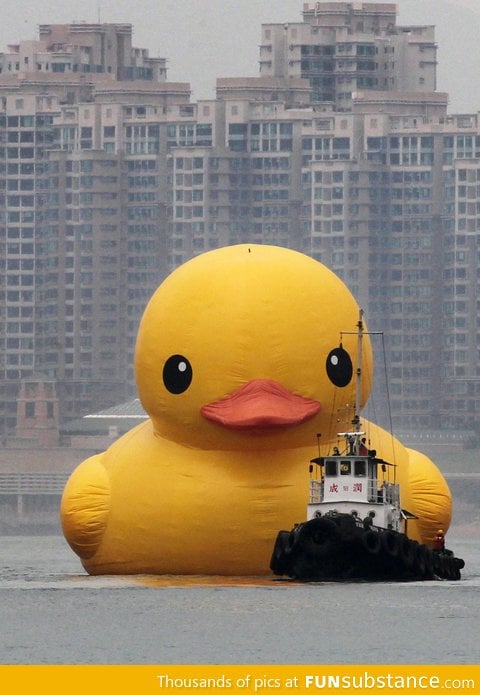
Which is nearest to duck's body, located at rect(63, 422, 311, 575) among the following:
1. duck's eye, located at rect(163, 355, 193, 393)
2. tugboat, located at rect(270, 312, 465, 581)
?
tugboat, located at rect(270, 312, 465, 581)

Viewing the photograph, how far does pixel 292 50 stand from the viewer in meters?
130

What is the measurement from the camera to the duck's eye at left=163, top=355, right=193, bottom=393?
32.1 metres

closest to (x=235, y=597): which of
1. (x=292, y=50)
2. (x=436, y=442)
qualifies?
(x=436, y=442)

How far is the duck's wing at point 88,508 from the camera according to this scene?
3272 centimetres

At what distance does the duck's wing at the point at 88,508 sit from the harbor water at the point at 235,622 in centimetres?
60

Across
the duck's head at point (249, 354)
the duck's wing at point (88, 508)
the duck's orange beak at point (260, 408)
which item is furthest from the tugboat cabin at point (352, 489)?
the duck's wing at point (88, 508)

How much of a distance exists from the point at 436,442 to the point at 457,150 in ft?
67.2

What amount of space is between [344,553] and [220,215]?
292ft

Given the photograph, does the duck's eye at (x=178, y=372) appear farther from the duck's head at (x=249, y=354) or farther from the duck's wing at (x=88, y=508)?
the duck's wing at (x=88, y=508)

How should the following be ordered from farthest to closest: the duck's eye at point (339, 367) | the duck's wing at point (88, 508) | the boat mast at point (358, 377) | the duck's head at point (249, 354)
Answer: the duck's wing at point (88, 508), the boat mast at point (358, 377), the duck's eye at point (339, 367), the duck's head at point (249, 354)

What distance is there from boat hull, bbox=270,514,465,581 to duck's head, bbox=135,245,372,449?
4.31 ft

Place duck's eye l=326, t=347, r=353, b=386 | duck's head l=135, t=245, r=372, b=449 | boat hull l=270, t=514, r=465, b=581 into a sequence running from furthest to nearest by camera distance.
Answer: duck's eye l=326, t=347, r=353, b=386
duck's head l=135, t=245, r=372, b=449
boat hull l=270, t=514, r=465, b=581

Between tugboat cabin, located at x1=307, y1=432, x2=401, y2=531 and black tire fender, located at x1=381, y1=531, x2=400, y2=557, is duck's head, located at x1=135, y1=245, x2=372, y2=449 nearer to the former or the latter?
tugboat cabin, located at x1=307, y1=432, x2=401, y2=531

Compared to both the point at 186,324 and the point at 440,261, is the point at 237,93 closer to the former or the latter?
the point at 440,261
